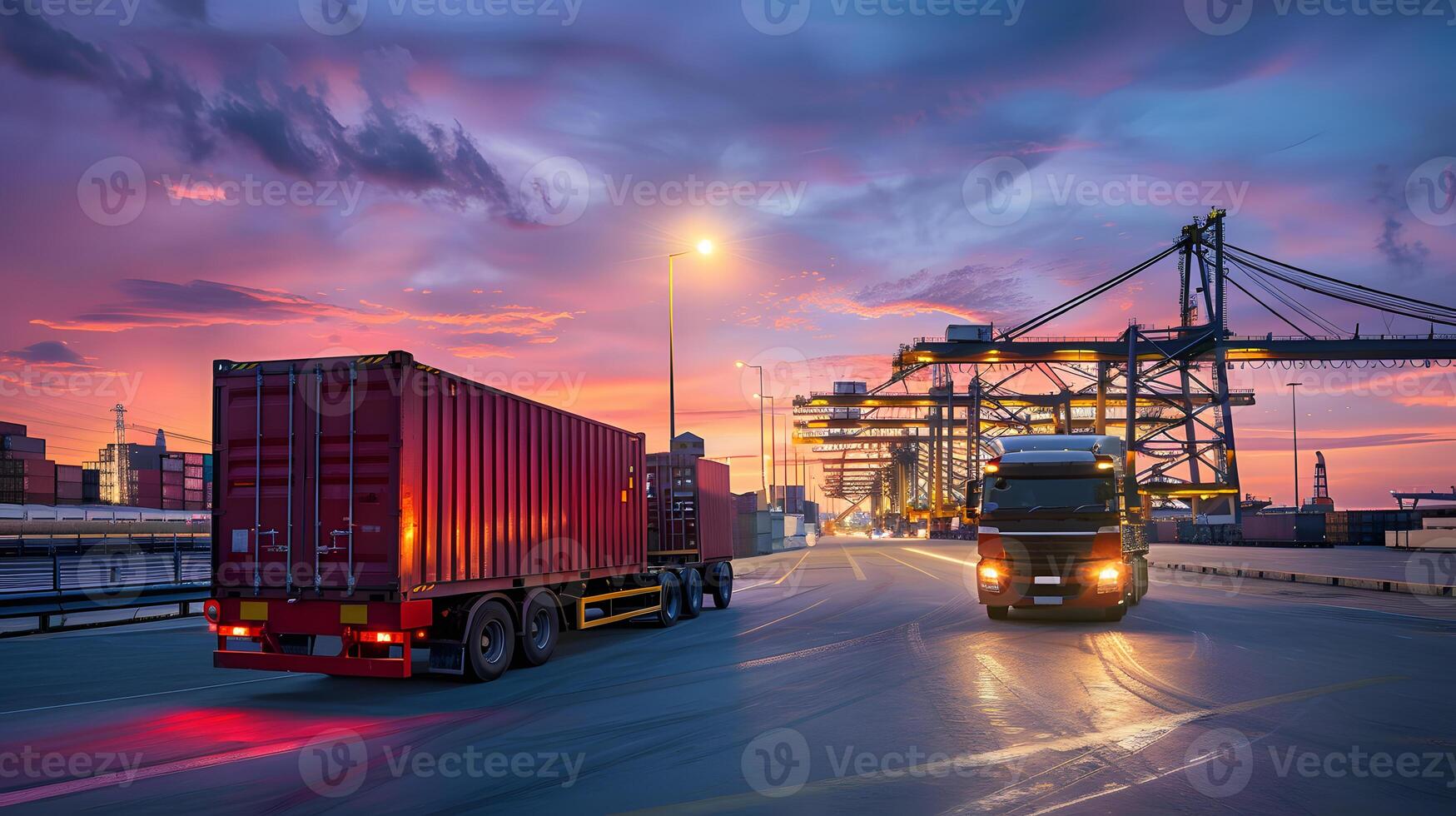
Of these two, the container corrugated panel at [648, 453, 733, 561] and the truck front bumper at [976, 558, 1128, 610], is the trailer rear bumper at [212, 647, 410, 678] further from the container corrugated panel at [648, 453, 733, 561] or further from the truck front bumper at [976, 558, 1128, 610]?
the truck front bumper at [976, 558, 1128, 610]

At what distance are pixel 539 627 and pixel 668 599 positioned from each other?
533 centimetres

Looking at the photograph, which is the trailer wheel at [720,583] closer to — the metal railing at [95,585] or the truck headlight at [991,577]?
the truck headlight at [991,577]

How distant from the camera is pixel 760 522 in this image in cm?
5944

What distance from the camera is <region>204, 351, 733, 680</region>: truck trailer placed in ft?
31.0

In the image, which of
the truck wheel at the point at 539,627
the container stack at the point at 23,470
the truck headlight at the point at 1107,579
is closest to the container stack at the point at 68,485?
the container stack at the point at 23,470

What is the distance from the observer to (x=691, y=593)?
720 inches

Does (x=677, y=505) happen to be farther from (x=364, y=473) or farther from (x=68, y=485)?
(x=68, y=485)

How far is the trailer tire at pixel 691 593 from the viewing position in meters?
18.2

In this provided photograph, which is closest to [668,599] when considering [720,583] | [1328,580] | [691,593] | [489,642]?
[691,593]

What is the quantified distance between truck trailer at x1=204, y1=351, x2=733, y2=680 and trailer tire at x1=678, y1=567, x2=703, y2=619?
6662 mm

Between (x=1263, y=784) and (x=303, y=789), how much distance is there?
6.04 metres

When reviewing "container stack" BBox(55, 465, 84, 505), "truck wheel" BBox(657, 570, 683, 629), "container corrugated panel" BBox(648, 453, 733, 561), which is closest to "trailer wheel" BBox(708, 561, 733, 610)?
"container corrugated panel" BBox(648, 453, 733, 561)

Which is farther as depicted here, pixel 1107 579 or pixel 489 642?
pixel 1107 579

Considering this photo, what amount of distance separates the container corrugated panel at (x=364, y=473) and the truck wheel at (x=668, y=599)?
598cm
